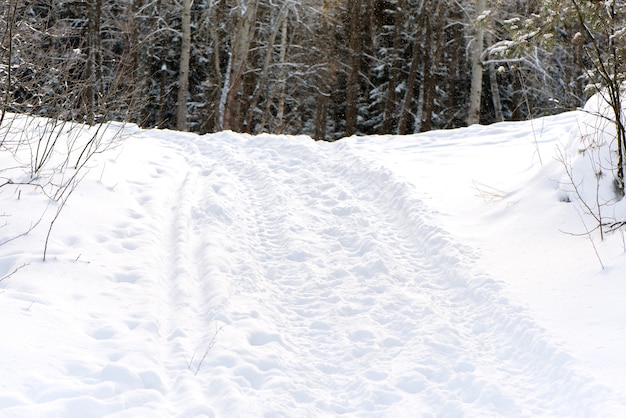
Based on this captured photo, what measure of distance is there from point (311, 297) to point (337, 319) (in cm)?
46

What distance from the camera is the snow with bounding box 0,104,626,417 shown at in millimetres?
3908

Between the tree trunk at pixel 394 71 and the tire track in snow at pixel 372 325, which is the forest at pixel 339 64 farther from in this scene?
the tire track in snow at pixel 372 325

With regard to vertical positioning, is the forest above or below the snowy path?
above

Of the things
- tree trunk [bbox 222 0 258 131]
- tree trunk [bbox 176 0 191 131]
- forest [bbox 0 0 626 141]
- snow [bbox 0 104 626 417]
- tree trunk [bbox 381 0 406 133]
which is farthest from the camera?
tree trunk [bbox 381 0 406 133]

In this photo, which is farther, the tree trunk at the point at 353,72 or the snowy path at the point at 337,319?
the tree trunk at the point at 353,72

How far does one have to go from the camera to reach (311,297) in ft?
17.9

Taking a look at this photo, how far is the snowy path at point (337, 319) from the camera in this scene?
3977 mm

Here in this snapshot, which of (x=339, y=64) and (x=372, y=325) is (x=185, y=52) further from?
(x=372, y=325)

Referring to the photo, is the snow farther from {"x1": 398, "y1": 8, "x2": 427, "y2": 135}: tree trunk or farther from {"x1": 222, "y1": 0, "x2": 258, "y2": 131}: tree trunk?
{"x1": 398, "y1": 8, "x2": 427, "y2": 135}: tree trunk

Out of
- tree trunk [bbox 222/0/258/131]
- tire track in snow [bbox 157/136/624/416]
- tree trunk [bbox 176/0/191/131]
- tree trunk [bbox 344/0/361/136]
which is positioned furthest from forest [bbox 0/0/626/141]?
tire track in snow [bbox 157/136/624/416]

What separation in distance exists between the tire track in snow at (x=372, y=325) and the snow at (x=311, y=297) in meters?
0.02

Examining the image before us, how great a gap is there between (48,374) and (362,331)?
227 cm

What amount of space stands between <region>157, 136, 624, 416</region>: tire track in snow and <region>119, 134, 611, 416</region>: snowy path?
1 centimetres

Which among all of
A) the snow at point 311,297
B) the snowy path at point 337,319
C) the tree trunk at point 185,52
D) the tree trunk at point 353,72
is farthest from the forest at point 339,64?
the snowy path at point 337,319
